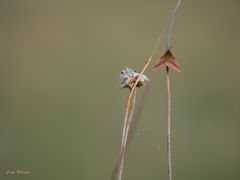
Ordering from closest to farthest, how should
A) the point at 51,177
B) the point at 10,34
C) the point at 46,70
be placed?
the point at 51,177 → the point at 46,70 → the point at 10,34

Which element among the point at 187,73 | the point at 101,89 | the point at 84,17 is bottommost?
the point at 101,89

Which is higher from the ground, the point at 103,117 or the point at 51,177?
the point at 103,117

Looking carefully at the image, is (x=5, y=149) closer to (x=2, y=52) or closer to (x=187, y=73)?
(x=2, y=52)

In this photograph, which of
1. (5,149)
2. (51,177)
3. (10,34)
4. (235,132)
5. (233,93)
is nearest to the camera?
(51,177)

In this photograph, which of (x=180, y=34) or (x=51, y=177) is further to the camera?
(x=180, y=34)

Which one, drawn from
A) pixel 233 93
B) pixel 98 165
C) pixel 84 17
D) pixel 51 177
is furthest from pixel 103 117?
pixel 84 17

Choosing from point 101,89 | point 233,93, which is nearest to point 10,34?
point 101,89
